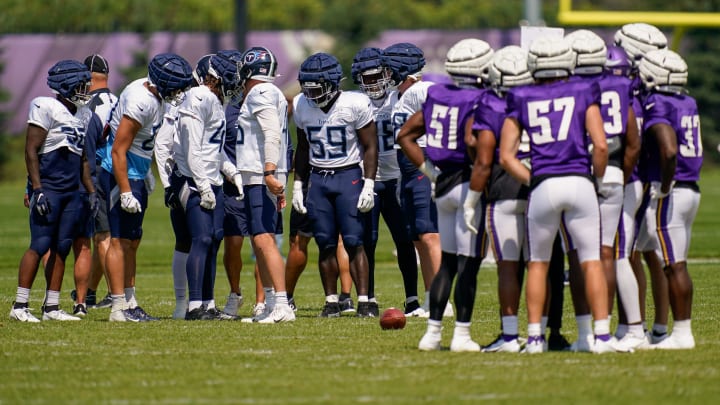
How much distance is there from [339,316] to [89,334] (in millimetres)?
A: 2222

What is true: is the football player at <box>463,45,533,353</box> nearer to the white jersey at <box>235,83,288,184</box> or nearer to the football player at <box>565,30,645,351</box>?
the football player at <box>565,30,645,351</box>

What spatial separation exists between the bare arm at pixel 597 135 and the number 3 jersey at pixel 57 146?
4.53m

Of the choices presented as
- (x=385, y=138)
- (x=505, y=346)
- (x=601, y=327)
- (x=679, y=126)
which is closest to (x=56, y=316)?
(x=385, y=138)

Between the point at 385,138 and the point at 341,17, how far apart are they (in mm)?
34401

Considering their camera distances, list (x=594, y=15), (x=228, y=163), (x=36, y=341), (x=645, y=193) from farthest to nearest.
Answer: (x=594, y=15) → (x=228, y=163) → (x=36, y=341) → (x=645, y=193)

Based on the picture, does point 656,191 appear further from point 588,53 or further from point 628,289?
point 588,53

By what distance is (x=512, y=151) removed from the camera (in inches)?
297

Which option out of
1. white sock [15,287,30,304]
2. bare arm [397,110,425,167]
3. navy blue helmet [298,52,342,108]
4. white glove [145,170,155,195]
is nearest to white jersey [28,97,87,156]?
white glove [145,170,155,195]

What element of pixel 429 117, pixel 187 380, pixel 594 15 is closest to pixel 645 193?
pixel 429 117

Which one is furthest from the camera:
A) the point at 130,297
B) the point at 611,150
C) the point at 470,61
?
the point at 130,297

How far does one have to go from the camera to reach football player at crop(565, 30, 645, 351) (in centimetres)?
771

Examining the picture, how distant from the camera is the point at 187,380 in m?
6.91

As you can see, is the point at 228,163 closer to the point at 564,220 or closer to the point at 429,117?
the point at 429,117

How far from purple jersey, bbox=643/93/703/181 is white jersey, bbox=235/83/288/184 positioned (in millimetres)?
2971
